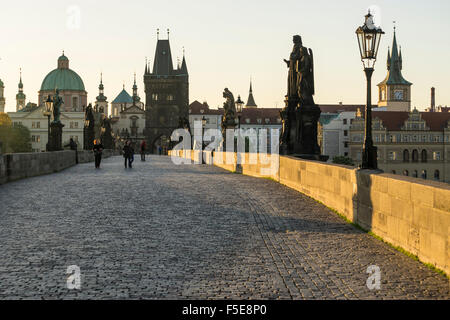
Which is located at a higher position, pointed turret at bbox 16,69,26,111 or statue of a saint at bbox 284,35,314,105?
pointed turret at bbox 16,69,26,111

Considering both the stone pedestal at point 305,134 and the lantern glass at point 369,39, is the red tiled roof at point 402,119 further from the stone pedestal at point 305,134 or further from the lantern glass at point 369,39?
the lantern glass at point 369,39

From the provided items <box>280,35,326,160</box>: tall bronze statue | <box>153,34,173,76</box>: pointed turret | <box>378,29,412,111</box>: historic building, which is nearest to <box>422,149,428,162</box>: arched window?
<box>378,29,412,111</box>: historic building

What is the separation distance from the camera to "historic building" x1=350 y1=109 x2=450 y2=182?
11612cm

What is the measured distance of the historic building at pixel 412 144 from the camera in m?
116

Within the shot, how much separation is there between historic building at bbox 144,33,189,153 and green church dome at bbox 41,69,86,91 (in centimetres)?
2790

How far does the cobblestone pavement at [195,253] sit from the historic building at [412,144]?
106 metres

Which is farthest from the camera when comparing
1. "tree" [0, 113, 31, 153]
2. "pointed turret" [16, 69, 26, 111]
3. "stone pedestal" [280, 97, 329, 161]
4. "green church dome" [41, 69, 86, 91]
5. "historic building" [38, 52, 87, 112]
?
"pointed turret" [16, 69, 26, 111]

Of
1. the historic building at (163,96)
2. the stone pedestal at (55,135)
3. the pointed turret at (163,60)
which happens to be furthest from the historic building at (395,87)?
the stone pedestal at (55,135)

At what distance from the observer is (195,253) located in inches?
292

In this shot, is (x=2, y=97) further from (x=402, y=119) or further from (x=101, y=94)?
(x=402, y=119)

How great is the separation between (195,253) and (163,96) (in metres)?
131

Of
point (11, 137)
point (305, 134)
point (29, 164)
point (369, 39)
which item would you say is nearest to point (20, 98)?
point (11, 137)

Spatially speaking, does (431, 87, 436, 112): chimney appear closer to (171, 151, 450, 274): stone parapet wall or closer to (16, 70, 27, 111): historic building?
(16, 70, 27, 111): historic building
